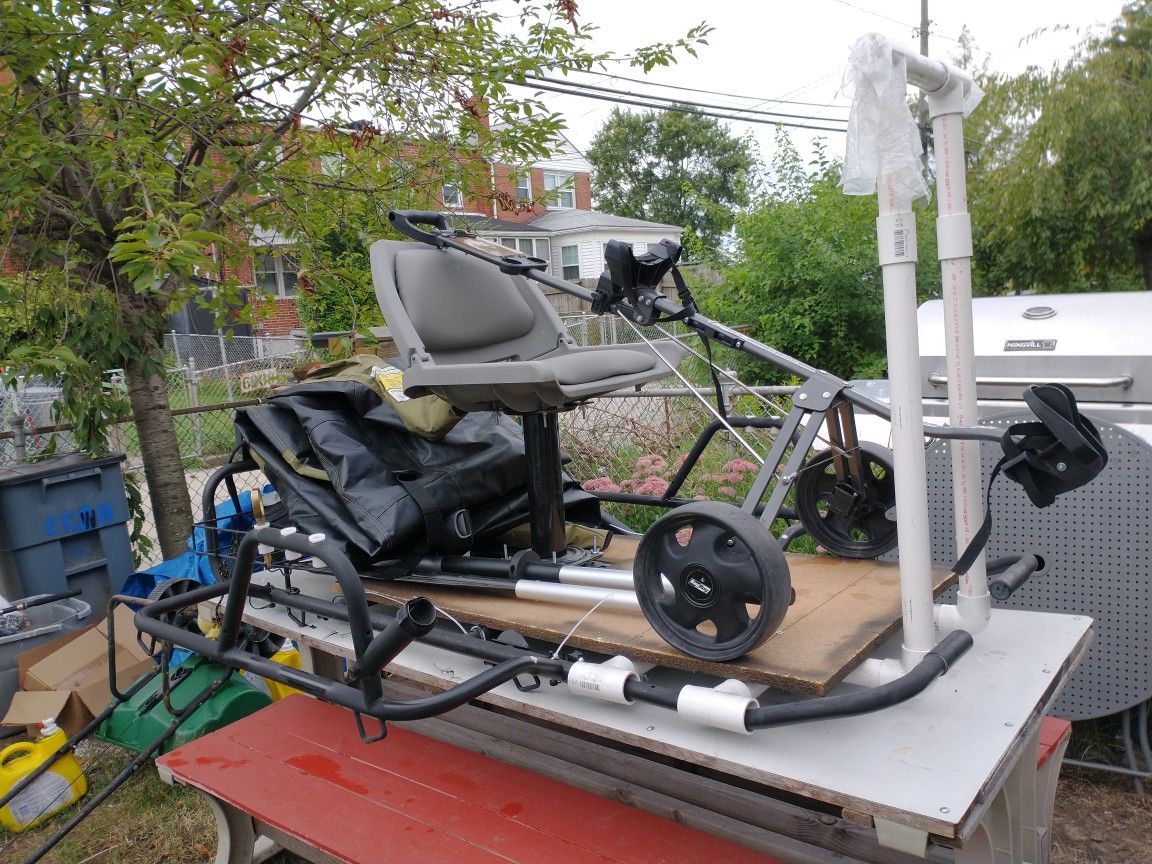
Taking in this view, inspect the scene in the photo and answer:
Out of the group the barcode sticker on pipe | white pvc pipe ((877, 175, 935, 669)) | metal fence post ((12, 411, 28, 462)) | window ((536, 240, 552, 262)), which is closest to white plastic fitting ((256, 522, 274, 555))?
white pvc pipe ((877, 175, 935, 669))

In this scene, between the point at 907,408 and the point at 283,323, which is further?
the point at 283,323

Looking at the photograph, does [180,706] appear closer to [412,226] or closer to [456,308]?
[456,308]

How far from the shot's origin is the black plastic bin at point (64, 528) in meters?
4.46

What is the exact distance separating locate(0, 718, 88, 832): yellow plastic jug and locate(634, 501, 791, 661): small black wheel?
9.02 feet

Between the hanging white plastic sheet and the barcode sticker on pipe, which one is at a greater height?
the hanging white plastic sheet

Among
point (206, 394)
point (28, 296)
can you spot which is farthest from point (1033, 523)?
point (206, 394)

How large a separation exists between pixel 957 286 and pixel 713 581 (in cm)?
96

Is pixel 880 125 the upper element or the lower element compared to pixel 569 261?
lower

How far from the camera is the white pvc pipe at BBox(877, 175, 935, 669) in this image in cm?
199

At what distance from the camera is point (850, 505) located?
269 cm

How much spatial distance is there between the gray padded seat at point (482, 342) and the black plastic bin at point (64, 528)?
2.59 metres

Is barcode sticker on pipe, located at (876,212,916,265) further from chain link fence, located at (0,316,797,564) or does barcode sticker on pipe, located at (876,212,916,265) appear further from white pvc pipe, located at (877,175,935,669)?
chain link fence, located at (0,316,797,564)

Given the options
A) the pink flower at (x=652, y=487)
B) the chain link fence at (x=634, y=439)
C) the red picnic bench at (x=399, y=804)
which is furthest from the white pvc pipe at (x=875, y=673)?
the pink flower at (x=652, y=487)

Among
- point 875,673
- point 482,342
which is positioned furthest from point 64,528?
point 875,673
